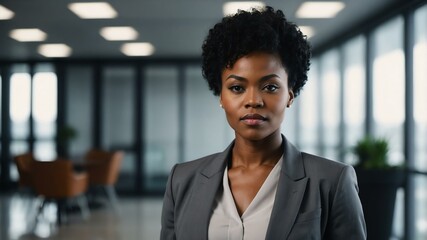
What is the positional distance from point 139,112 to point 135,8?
3781mm

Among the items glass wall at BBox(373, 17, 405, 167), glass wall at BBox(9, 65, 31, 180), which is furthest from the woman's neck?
glass wall at BBox(9, 65, 31, 180)

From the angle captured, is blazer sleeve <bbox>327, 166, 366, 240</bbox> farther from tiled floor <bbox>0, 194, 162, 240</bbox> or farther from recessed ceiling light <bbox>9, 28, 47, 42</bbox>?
recessed ceiling light <bbox>9, 28, 47, 42</bbox>

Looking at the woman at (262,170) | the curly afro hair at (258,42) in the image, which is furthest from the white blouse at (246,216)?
the curly afro hair at (258,42)

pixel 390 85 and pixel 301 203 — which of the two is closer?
pixel 301 203

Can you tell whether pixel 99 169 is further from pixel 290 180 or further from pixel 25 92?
pixel 290 180

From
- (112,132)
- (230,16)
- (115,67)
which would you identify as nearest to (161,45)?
(115,67)

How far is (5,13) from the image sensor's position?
18.2ft

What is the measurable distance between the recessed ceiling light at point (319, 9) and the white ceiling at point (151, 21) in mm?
90

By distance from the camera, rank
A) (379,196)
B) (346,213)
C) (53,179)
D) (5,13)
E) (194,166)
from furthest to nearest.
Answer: (53,179), (5,13), (379,196), (194,166), (346,213)

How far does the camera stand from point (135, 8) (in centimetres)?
542

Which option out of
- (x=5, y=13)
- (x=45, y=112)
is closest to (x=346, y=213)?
(x=5, y=13)

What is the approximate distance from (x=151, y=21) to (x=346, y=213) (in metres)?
5.33

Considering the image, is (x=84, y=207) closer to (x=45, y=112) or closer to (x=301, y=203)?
(x=45, y=112)

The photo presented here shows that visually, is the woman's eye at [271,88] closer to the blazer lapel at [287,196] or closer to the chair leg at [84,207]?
the blazer lapel at [287,196]
